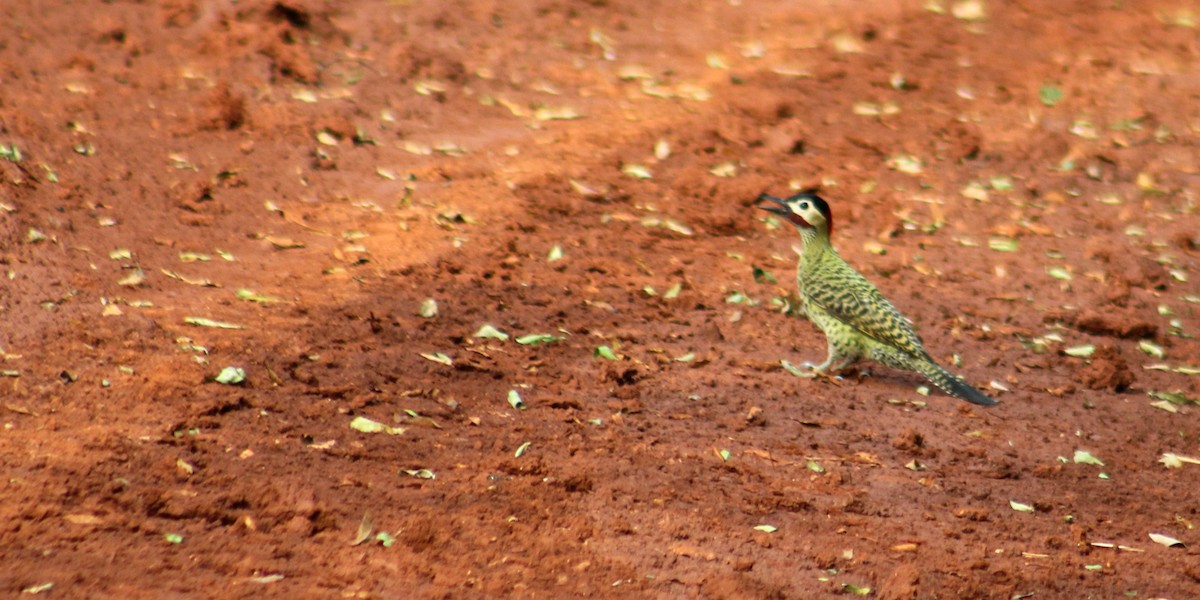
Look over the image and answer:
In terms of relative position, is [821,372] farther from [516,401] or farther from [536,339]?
[516,401]

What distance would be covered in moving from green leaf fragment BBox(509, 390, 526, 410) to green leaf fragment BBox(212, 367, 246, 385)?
1254 millimetres

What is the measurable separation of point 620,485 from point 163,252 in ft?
10.9

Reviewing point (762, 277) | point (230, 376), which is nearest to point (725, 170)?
point (762, 277)

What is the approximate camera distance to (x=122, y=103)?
30.4ft

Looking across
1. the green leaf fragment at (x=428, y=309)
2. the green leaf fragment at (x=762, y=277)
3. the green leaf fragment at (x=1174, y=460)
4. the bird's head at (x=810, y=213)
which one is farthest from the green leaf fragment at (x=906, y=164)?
the green leaf fragment at (x=428, y=309)

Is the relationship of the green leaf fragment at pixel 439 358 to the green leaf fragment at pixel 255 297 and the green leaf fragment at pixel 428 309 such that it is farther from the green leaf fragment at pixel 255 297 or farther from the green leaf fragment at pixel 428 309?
the green leaf fragment at pixel 255 297

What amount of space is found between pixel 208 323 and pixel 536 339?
1.70m

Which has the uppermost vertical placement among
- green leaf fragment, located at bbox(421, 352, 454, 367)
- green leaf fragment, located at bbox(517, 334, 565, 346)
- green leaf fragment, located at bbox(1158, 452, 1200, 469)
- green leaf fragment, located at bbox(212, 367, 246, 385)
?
green leaf fragment, located at bbox(212, 367, 246, 385)

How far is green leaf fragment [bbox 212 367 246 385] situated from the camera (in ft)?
18.6

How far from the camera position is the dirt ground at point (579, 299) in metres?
4.94

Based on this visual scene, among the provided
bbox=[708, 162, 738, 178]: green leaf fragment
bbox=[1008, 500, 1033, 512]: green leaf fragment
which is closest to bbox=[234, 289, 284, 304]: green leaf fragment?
bbox=[1008, 500, 1033, 512]: green leaf fragment

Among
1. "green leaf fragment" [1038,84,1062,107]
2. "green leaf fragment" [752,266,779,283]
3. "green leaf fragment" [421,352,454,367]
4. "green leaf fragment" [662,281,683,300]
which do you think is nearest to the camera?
"green leaf fragment" [421,352,454,367]

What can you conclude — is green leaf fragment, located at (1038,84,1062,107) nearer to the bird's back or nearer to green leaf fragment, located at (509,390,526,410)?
the bird's back

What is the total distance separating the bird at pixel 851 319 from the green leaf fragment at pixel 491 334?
5.55ft
